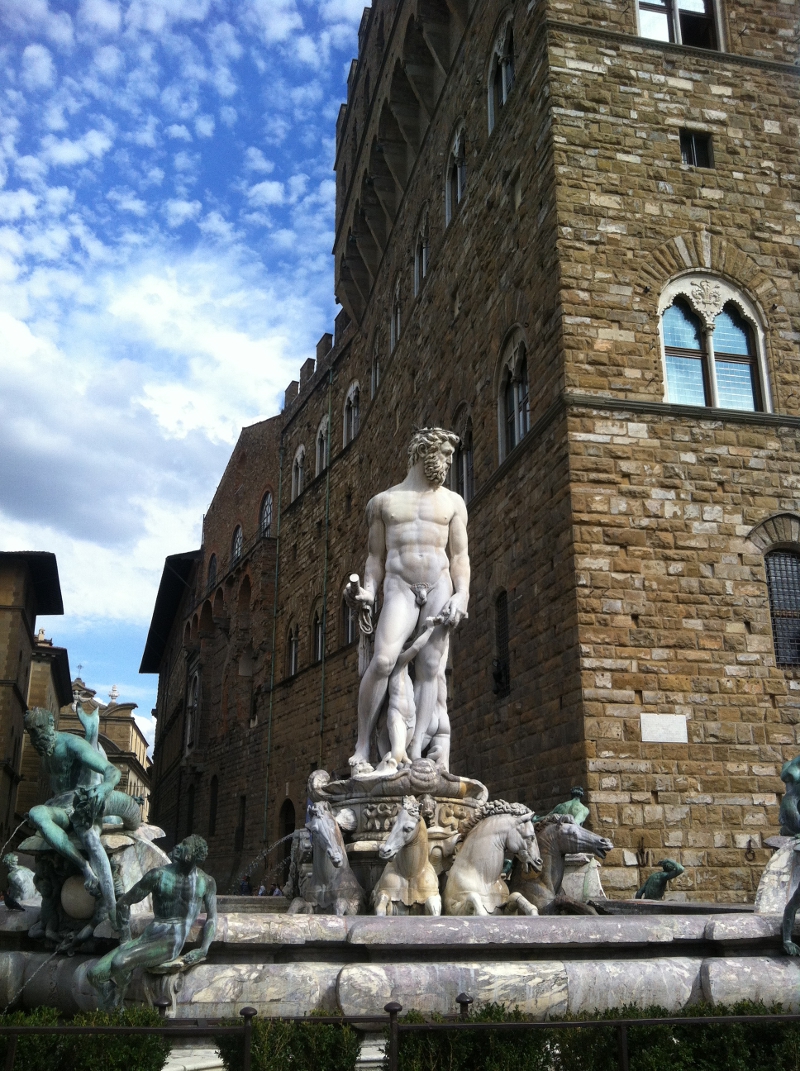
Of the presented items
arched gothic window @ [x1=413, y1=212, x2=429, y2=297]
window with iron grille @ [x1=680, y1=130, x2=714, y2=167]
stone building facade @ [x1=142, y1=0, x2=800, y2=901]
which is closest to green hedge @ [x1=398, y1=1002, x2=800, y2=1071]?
stone building facade @ [x1=142, y1=0, x2=800, y2=901]

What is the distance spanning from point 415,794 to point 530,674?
17.9 ft

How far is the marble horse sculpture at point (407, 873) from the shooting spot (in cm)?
618

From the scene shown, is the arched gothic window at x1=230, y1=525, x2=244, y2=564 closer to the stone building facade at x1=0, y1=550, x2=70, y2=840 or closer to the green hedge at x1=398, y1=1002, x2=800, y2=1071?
the stone building facade at x1=0, y1=550, x2=70, y2=840

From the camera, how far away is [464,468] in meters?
16.1

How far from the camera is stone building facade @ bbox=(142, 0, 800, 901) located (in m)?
10.8

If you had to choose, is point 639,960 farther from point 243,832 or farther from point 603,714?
point 243,832

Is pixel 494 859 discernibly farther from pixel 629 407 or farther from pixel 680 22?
pixel 680 22

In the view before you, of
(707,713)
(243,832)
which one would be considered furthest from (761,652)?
(243,832)

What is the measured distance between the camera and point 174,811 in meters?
42.8

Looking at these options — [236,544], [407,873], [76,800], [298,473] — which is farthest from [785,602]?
[236,544]

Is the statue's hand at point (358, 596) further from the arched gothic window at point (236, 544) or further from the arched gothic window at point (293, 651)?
the arched gothic window at point (236, 544)

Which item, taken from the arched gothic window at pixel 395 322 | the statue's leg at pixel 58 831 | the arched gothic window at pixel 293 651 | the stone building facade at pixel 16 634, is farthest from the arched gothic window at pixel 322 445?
the statue's leg at pixel 58 831

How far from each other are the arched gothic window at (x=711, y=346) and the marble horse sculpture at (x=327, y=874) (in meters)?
7.25

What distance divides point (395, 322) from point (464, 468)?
7.72m
